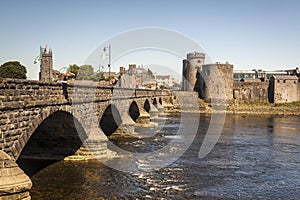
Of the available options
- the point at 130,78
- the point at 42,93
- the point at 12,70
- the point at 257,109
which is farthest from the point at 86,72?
the point at 42,93

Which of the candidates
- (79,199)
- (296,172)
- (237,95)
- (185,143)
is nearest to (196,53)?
(237,95)

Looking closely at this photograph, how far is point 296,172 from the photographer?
23984mm

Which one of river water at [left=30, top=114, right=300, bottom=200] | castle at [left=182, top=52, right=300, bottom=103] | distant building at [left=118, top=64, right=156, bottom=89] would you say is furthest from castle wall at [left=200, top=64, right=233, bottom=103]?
river water at [left=30, top=114, right=300, bottom=200]

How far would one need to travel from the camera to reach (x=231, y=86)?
299ft

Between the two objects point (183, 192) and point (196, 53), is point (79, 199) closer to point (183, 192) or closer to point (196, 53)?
point (183, 192)

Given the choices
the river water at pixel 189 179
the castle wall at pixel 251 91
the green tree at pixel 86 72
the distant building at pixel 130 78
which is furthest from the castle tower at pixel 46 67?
the castle wall at pixel 251 91

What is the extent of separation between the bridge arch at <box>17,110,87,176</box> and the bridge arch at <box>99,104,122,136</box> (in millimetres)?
9520

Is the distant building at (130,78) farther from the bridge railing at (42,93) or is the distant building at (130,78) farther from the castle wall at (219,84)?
the bridge railing at (42,93)

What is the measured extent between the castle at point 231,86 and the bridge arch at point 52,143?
68.1 metres

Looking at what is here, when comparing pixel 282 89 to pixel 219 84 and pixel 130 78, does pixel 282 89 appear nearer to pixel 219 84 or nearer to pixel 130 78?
pixel 219 84

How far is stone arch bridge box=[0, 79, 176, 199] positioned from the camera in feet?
40.1

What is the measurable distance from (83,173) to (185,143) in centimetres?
1574

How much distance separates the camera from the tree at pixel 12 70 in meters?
33.2

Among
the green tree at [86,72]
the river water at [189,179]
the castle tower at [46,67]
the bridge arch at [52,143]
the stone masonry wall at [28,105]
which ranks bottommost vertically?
the river water at [189,179]
